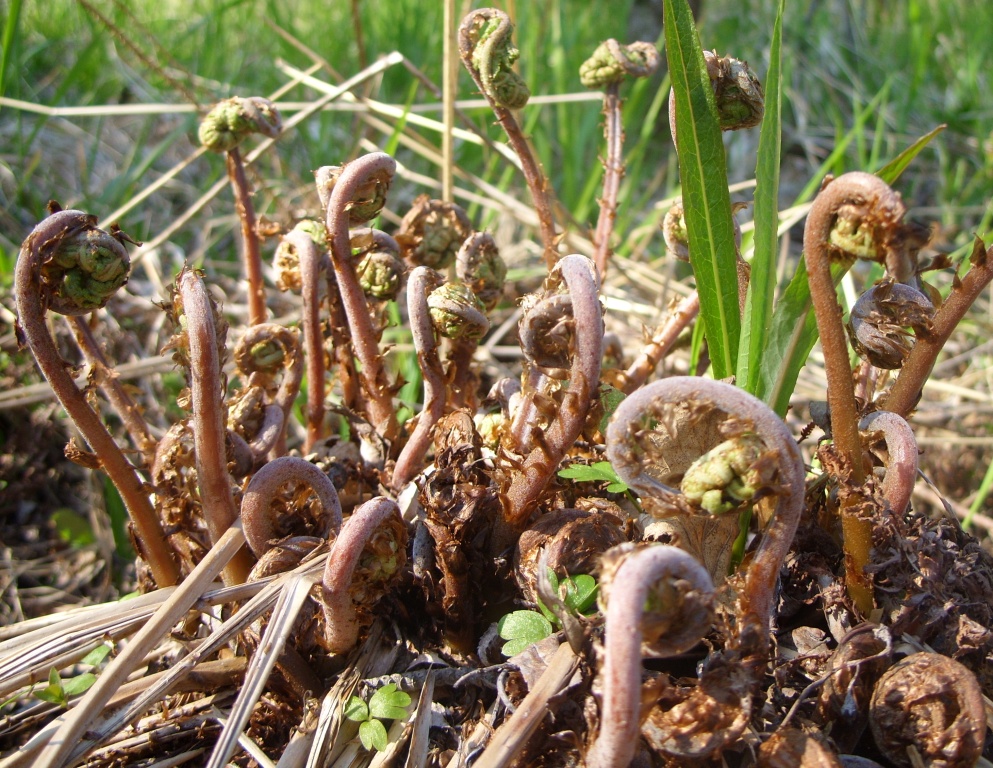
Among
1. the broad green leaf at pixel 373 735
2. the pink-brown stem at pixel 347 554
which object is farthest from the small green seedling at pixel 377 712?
the pink-brown stem at pixel 347 554

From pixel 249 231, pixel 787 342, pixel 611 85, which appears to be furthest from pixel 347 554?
pixel 611 85

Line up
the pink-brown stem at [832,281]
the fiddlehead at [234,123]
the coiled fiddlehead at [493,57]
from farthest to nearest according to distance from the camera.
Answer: the fiddlehead at [234,123] < the coiled fiddlehead at [493,57] < the pink-brown stem at [832,281]

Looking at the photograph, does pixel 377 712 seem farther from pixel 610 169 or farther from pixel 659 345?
pixel 610 169

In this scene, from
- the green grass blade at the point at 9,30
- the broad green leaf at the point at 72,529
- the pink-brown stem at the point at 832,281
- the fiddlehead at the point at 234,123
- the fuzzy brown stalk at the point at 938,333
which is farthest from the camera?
the broad green leaf at the point at 72,529

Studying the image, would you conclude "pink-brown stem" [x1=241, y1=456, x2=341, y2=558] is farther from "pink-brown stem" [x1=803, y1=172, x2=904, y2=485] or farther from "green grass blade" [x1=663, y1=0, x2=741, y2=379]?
"pink-brown stem" [x1=803, y1=172, x2=904, y2=485]

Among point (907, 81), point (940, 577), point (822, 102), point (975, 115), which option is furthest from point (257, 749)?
point (907, 81)

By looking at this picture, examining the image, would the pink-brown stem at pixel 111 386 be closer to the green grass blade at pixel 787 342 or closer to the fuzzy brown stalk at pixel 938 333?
the green grass blade at pixel 787 342

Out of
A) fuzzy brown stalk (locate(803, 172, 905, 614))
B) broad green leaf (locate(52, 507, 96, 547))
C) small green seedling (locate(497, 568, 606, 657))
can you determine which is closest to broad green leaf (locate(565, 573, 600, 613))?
small green seedling (locate(497, 568, 606, 657))
